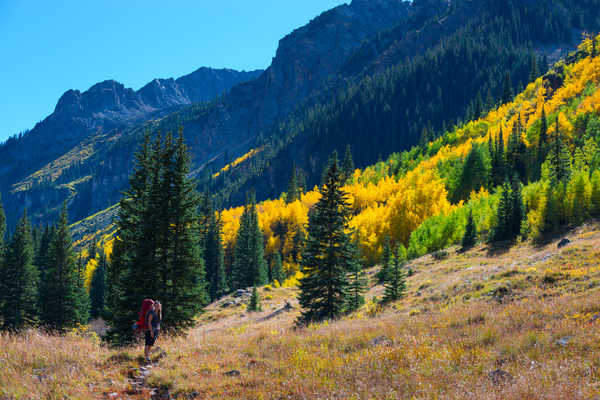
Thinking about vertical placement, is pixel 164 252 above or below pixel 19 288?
above

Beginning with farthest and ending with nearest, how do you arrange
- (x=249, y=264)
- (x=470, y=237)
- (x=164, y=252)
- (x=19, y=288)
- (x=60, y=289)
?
(x=249, y=264) < (x=470, y=237) < (x=19, y=288) < (x=60, y=289) < (x=164, y=252)

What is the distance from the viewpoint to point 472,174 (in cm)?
8562

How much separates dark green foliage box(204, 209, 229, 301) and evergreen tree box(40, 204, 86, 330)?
29.3 metres

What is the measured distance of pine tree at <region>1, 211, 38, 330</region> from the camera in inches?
1519

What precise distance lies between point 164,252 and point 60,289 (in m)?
27.2

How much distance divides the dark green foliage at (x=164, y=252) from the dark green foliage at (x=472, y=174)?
77.1 m

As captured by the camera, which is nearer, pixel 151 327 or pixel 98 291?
pixel 151 327

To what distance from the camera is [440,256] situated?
145 ft

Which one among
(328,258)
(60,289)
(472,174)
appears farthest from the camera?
(472,174)

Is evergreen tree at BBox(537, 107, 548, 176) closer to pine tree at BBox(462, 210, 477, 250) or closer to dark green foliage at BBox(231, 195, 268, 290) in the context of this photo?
pine tree at BBox(462, 210, 477, 250)

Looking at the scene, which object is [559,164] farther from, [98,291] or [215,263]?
[98,291]

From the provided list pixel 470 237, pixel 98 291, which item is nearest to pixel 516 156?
pixel 470 237

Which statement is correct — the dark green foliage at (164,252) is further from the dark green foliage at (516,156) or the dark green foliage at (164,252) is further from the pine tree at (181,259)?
the dark green foliage at (516,156)

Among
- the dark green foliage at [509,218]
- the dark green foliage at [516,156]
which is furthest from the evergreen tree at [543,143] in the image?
the dark green foliage at [509,218]
